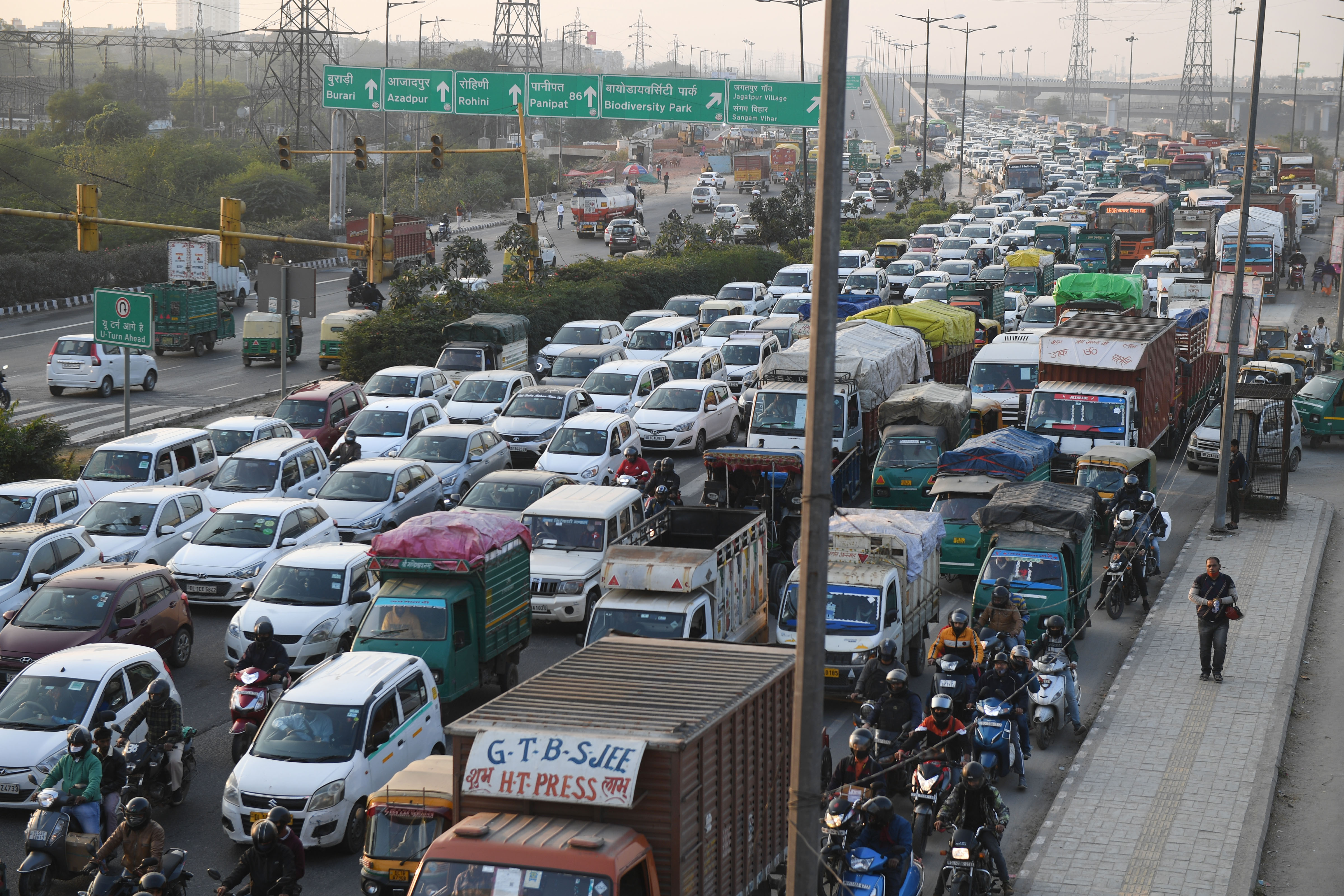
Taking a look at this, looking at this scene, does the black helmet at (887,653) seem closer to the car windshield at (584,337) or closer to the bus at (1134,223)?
the car windshield at (584,337)

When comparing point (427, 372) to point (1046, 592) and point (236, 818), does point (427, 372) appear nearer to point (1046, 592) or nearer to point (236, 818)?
point (1046, 592)

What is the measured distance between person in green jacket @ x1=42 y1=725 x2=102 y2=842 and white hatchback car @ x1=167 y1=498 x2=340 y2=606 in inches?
287

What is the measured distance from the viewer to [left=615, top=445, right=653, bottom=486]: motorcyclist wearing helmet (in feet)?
80.3

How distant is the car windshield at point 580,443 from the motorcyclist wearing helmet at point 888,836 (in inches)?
609

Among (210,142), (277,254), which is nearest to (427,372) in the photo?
(277,254)

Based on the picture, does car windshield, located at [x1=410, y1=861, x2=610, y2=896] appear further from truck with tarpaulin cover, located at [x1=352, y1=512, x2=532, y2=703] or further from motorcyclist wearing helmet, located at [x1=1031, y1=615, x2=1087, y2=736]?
motorcyclist wearing helmet, located at [x1=1031, y1=615, x2=1087, y2=736]

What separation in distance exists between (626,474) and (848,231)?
55627 mm

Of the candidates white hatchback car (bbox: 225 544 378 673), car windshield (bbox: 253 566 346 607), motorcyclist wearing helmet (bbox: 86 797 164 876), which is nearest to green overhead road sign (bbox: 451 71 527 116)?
white hatchback car (bbox: 225 544 378 673)

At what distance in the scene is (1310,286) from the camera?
214ft

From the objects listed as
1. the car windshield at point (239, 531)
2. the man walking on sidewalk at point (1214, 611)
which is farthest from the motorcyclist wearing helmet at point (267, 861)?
the man walking on sidewalk at point (1214, 611)

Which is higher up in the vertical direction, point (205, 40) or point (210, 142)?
point (205, 40)

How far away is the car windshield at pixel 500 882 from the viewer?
8938mm

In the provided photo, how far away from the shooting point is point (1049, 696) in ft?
54.2

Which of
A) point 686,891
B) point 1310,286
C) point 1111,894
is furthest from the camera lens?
point 1310,286
